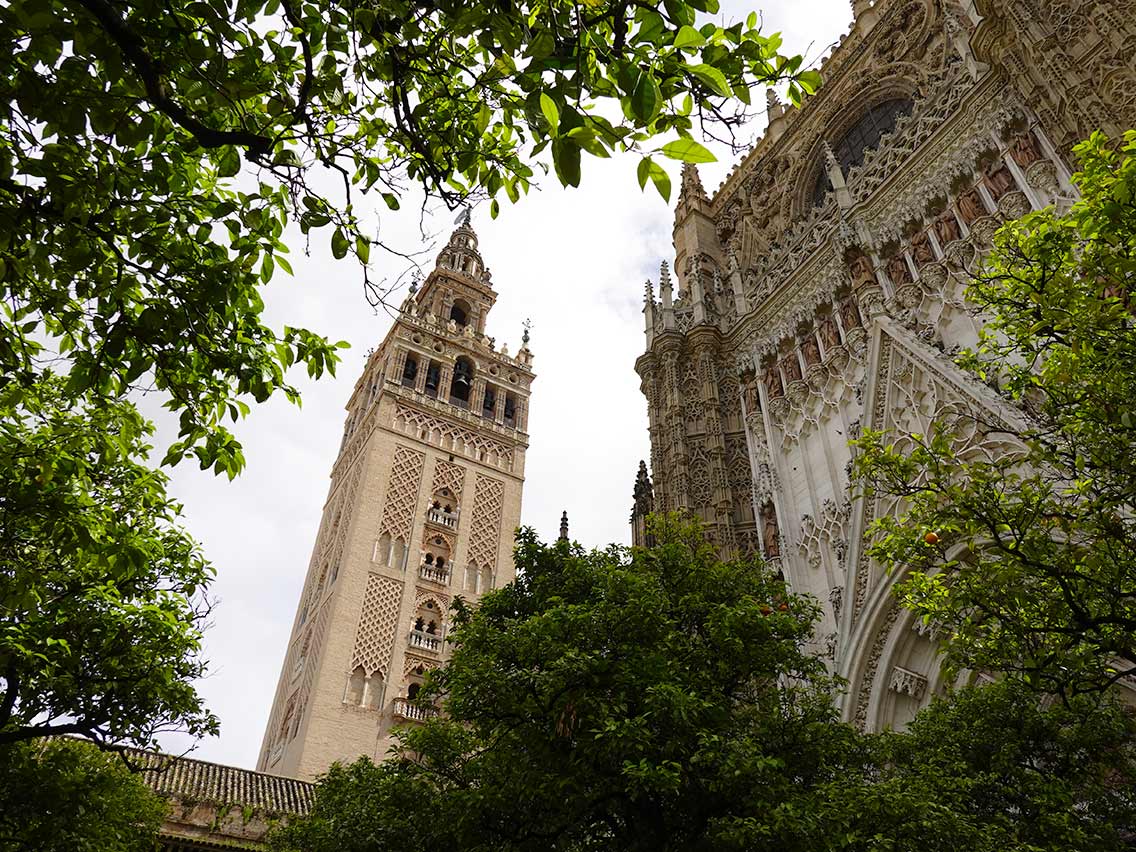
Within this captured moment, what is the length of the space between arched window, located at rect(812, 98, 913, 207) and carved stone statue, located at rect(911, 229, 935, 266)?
10.5ft

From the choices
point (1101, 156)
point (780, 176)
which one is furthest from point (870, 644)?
point (780, 176)

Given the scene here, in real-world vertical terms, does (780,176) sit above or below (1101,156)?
above

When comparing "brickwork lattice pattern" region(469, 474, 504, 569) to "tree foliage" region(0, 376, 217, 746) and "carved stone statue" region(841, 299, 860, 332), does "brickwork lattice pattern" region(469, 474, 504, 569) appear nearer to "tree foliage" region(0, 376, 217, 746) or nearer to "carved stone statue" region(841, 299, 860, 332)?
"carved stone statue" region(841, 299, 860, 332)

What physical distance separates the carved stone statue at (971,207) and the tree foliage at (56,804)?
13463 millimetres

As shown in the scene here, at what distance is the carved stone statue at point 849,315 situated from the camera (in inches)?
530

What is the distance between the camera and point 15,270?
3.74m

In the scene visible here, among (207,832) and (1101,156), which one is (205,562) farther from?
(207,832)

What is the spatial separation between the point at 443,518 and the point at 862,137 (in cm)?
2054

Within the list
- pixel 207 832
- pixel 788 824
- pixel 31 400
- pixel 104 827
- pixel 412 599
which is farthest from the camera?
pixel 412 599

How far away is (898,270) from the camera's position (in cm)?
1309

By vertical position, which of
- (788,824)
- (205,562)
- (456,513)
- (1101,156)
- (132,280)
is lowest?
(788,824)

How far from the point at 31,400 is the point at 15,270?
149 centimetres

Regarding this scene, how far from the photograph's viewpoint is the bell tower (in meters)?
25.2

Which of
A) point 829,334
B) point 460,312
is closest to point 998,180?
point 829,334
